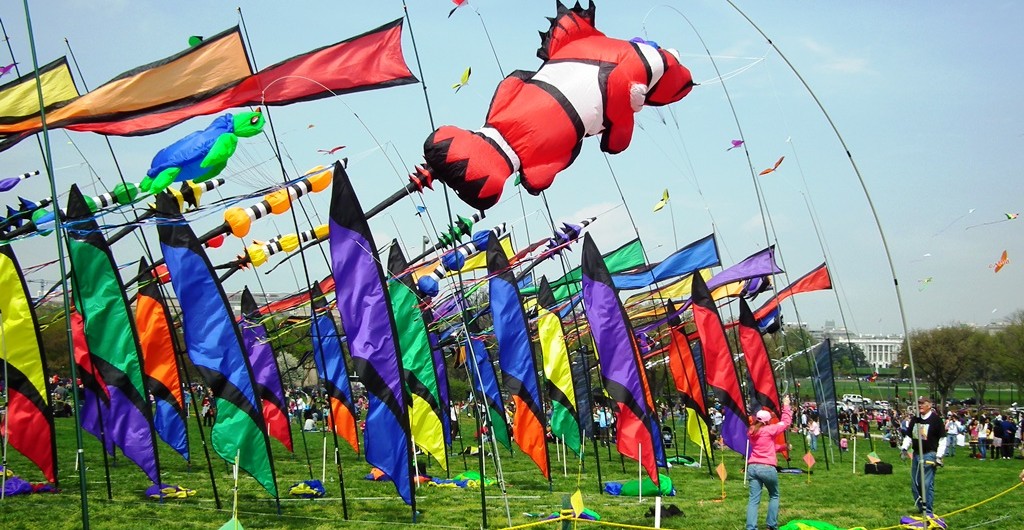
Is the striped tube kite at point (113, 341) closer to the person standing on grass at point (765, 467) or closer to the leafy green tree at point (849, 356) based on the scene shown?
the person standing on grass at point (765, 467)

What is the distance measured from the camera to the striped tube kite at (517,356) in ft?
55.7

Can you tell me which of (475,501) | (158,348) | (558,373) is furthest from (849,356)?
(158,348)

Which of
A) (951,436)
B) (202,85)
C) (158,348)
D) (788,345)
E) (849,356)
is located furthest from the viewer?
(788,345)

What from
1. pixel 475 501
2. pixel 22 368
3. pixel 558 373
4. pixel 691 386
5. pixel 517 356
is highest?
pixel 22 368

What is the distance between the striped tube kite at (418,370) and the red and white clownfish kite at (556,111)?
6835mm

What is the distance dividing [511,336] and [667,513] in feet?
16.4

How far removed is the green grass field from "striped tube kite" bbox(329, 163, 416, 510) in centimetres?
116

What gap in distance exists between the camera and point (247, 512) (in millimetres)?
13578

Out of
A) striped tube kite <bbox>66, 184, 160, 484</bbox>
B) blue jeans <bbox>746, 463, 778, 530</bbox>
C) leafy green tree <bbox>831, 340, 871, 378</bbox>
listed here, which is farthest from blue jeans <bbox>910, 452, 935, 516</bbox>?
striped tube kite <bbox>66, 184, 160, 484</bbox>

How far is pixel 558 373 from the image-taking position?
18641mm

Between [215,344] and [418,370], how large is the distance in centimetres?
553

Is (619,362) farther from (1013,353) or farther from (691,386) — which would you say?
(1013,353)

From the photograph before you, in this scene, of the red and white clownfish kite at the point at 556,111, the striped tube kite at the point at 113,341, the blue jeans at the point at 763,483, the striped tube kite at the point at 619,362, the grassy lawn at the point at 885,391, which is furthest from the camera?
the grassy lawn at the point at 885,391

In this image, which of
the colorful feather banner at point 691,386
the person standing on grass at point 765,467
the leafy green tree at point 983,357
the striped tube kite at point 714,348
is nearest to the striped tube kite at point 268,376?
the striped tube kite at point 714,348
